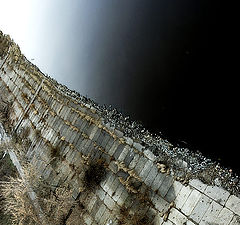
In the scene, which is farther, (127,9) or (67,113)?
(127,9)

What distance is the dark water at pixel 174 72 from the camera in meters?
9.55

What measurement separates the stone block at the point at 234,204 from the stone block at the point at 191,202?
0.50 m

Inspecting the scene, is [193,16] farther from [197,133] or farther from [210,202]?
[210,202]

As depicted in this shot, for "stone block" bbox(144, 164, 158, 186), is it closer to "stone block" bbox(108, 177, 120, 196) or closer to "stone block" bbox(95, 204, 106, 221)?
"stone block" bbox(108, 177, 120, 196)

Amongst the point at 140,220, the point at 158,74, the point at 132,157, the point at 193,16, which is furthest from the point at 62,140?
the point at 193,16

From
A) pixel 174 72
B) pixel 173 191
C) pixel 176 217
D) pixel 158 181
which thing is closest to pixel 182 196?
pixel 173 191

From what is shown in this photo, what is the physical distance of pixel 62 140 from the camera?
27.6ft

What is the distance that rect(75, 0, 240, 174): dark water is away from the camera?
9.55 meters

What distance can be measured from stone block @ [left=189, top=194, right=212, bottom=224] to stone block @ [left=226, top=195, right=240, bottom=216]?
1.01 ft

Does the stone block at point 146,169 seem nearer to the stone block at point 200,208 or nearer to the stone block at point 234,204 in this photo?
the stone block at point 200,208

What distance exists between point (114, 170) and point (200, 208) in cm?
204

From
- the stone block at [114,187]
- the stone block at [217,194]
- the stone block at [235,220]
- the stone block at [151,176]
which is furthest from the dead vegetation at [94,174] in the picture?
the stone block at [235,220]

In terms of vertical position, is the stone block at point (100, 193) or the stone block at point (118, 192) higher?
the stone block at point (118, 192)

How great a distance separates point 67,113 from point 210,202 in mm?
4855
